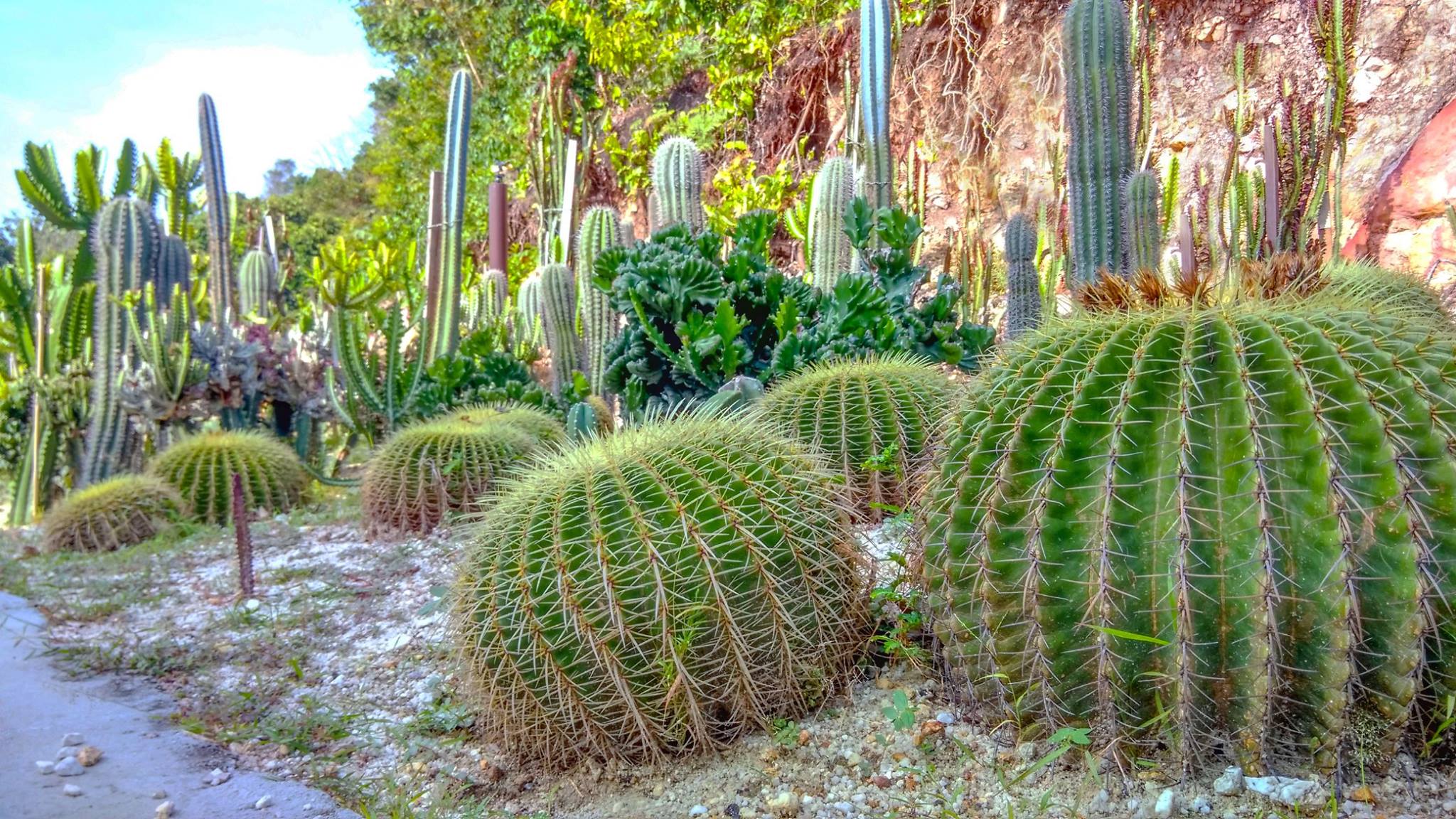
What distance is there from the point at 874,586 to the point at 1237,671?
3.90 feet

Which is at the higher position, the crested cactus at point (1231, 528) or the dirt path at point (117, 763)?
the crested cactus at point (1231, 528)

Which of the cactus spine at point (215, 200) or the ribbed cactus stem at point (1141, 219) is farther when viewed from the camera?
the cactus spine at point (215, 200)

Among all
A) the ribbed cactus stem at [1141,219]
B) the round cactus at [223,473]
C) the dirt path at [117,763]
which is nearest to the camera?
the dirt path at [117,763]

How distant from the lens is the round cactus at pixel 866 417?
3.56m

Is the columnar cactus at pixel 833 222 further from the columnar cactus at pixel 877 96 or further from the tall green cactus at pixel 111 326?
the tall green cactus at pixel 111 326

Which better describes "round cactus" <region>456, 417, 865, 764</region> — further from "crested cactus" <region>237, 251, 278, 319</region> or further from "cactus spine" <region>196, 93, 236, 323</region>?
"crested cactus" <region>237, 251, 278, 319</region>

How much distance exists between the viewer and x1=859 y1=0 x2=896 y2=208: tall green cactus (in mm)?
6012

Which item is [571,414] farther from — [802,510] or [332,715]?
[802,510]

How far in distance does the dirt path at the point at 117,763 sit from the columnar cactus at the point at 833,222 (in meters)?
3.90

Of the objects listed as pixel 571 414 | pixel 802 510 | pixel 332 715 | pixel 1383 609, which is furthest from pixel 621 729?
pixel 571 414

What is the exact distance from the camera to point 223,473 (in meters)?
6.45

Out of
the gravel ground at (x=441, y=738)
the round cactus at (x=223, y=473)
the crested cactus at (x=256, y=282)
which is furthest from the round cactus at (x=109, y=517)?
the crested cactus at (x=256, y=282)

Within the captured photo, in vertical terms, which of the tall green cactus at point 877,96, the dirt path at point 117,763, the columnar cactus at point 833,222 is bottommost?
the dirt path at point 117,763

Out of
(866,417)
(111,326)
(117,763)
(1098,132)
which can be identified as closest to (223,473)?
(111,326)
